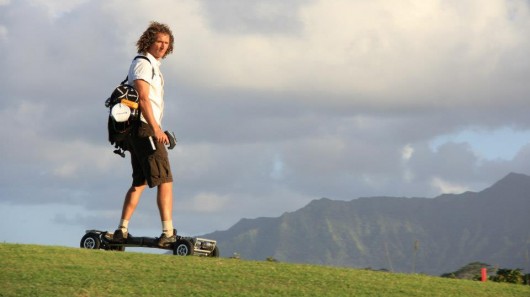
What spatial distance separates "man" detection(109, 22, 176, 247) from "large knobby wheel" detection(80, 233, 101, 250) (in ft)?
2.19

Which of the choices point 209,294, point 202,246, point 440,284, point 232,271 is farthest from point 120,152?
point 440,284

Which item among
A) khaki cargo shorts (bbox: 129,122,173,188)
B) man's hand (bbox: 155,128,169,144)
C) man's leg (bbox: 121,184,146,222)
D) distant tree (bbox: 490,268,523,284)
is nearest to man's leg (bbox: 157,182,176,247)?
khaki cargo shorts (bbox: 129,122,173,188)

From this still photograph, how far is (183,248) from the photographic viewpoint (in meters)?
13.2

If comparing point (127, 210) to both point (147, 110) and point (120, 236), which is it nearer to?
point (120, 236)

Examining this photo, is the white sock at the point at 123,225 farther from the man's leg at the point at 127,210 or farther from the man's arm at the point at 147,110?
the man's arm at the point at 147,110

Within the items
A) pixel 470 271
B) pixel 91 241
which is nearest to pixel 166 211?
pixel 91 241

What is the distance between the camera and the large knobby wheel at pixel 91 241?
1394cm

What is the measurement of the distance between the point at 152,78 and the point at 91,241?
247 centimetres

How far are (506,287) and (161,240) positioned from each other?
4.35 meters

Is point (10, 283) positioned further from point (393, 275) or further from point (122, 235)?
point (393, 275)

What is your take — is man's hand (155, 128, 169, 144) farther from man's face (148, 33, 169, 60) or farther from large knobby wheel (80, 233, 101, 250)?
large knobby wheel (80, 233, 101, 250)

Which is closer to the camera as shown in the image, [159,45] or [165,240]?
[159,45]

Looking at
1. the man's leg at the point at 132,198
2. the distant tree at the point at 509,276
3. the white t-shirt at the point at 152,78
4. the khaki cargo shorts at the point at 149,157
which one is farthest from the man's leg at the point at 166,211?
the distant tree at the point at 509,276

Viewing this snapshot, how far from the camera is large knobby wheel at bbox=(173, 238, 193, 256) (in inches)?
518
